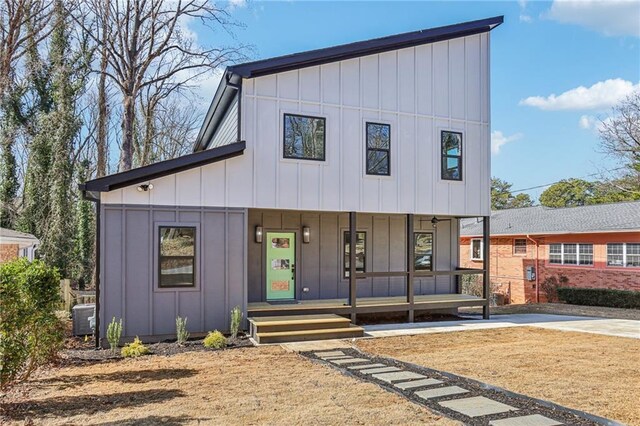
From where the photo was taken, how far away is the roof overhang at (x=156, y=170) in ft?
28.0

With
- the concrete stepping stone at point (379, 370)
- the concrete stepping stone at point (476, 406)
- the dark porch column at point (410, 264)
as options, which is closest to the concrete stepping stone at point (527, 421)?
the concrete stepping stone at point (476, 406)

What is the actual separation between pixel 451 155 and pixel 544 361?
6279 mm

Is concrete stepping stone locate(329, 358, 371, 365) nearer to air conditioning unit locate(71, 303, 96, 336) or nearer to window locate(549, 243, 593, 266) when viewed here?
air conditioning unit locate(71, 303, 96, 336)

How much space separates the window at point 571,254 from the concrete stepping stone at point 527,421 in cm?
1629

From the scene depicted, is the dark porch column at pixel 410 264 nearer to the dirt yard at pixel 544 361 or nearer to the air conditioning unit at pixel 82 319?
the dirt yard at pixel 544 361

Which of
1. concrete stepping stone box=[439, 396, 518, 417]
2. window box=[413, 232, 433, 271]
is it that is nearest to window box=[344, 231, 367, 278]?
window box=[413, 232, 433, 271]

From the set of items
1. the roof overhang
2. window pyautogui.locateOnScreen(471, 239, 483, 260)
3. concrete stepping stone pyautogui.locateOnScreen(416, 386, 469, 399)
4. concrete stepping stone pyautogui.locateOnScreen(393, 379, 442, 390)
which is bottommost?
concrete stepping stone pyautogui.locateOnScreen(393, 379, 442, 390)

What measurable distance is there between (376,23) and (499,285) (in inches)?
560

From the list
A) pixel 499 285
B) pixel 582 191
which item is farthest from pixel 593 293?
pixel 582 191

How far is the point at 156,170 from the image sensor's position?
898 centimetres

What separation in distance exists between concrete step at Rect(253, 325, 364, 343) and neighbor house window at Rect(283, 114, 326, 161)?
3950 millimetres

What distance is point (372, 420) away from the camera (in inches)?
177

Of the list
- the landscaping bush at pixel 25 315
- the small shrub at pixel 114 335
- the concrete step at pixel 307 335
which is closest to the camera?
the landscaping bush at pixel 25 315

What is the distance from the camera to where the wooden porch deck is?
33.8 feet
